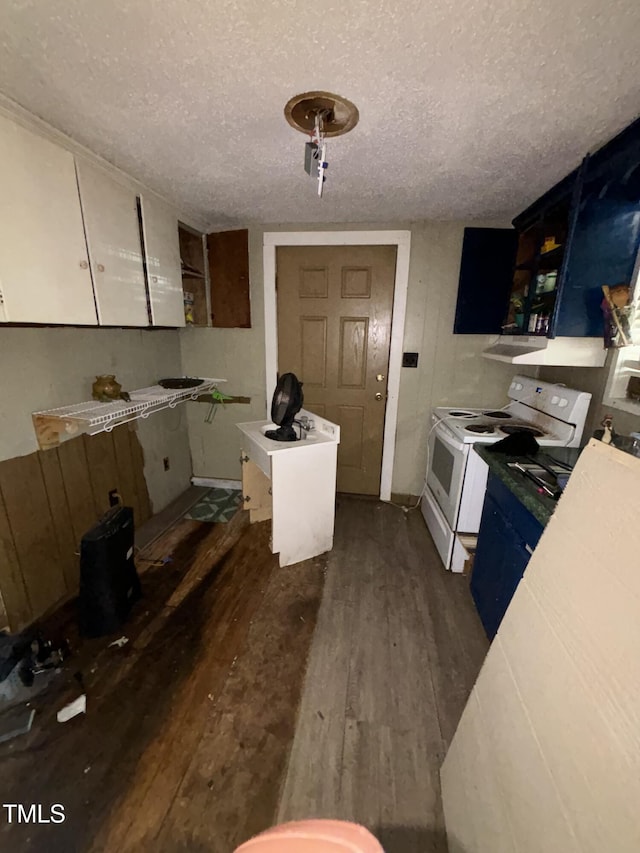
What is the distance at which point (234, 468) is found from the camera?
3232 mm

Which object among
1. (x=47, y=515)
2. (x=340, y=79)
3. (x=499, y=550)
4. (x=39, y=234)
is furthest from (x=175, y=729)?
(x=340, y=79)

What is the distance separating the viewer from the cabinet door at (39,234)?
1253 mm

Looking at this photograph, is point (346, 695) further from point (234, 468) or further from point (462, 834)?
point (234, 468)

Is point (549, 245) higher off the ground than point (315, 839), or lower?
higher

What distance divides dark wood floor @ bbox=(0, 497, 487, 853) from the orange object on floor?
947 mm

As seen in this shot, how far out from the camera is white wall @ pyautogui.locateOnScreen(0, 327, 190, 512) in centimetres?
161

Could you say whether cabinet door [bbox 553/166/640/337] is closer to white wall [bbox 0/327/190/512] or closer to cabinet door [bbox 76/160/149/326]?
cabinet door [bbox 76/160/149/326]

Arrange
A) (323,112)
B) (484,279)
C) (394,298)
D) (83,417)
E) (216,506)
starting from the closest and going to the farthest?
1. (323,112)
2. (83,417)
3. (484,279)
4. (394,298)
5. (216,506)

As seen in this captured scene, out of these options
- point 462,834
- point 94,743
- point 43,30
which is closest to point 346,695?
point 462,834

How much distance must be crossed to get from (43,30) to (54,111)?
0.44 meters

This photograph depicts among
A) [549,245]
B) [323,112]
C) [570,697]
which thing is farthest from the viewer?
[549,245]

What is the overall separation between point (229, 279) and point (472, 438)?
2251mm

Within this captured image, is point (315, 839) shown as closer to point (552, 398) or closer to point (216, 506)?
point (552, 398)

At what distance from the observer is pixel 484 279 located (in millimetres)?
2467
